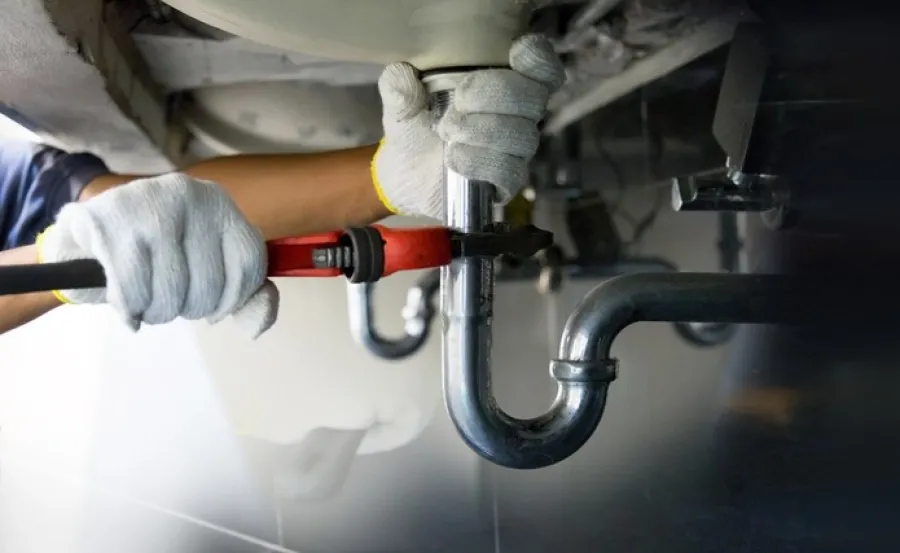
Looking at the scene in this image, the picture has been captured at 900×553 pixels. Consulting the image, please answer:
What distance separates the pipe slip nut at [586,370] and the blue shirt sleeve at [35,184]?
1.51 ft

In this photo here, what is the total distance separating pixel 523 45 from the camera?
416mm

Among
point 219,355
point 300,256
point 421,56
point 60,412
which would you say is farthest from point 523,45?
point 60,412

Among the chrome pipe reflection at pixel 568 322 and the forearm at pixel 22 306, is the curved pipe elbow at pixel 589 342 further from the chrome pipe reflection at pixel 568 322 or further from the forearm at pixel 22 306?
the forearm at pixel 22 306

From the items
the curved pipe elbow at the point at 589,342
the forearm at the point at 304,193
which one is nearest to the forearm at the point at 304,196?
the forearm at the point at 304,193

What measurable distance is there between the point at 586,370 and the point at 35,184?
51 cm

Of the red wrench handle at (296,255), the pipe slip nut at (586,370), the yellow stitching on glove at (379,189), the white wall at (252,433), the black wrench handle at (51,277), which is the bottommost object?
the white wall at (252,433)

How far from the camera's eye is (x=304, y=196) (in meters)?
0.64

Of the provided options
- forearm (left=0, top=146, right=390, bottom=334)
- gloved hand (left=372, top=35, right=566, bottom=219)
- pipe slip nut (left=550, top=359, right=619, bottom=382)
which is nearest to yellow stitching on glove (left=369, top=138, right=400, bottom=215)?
forearm (left=0, top=146, right=390, bottom=334)

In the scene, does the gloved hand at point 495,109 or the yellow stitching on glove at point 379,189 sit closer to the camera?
the gloved hand at point 495,109

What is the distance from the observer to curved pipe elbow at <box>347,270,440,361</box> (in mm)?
752

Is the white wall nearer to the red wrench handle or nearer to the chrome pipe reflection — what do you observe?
the chrome pipe reflection

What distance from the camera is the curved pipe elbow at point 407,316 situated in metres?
0.75

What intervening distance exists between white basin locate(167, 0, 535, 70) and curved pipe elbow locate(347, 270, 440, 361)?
1.13ft

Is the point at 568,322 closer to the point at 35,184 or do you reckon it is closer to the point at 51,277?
the point at 51,277
